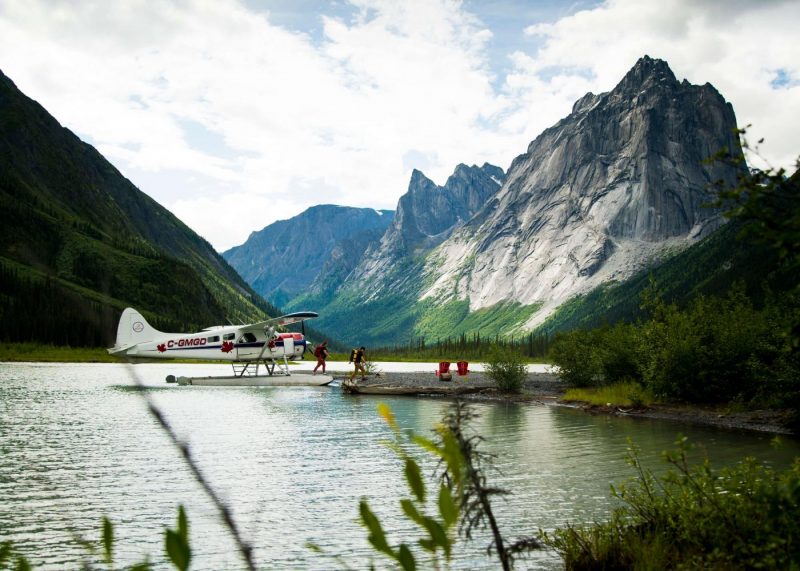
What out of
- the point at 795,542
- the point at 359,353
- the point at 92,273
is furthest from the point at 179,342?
the point at 92,273

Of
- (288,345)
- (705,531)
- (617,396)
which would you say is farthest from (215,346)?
(705,531)

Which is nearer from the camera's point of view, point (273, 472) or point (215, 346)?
point (273, 472)

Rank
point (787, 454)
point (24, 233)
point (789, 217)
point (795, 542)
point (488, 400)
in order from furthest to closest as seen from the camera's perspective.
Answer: point (24, 233) < point (488, 400) < point (787, 454) < point (795, 542) < point (789, 217)

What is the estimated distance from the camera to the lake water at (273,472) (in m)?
11.9

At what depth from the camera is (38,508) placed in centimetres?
Result: 1404

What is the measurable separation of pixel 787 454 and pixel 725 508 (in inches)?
547

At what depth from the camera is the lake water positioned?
11.9 m

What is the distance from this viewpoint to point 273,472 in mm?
18297

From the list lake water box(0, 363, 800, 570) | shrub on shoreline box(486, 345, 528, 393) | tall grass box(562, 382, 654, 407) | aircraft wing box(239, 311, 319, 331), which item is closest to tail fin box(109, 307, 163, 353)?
aircraft wing box(239, 311, 319, 331)

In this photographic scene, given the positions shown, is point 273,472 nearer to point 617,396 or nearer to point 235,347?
point 617,396

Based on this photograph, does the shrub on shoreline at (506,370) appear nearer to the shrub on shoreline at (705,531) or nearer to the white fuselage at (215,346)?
the white fuselage at (215,346)

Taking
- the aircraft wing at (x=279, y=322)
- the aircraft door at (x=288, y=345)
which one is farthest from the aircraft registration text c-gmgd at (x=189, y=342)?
the aircraft door at (x=288, y=345)

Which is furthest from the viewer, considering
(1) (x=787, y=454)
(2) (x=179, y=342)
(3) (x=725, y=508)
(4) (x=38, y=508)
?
(2) (x=179, y=342)

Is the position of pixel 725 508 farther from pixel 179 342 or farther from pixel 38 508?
pixel 179 342
